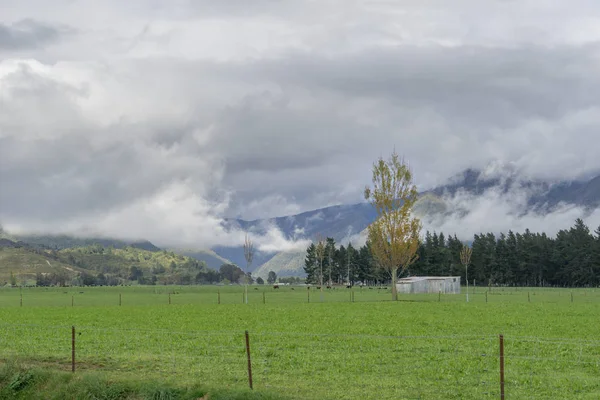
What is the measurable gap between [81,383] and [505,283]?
627 ft

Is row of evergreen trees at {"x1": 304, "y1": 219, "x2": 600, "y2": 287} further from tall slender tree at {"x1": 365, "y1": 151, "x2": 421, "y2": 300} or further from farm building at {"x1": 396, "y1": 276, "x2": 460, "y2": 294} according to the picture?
tall slender tree at {"x1": 365, "y1": 151, "x2": 421, "y2": 300}

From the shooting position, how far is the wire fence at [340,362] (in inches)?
745

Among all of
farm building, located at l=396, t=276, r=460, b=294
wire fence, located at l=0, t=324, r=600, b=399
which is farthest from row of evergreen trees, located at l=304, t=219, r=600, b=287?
wire fence, located at l=0, t=324, r=600, b=399

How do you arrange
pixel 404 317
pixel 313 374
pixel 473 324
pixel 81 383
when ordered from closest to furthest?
pixel 81 383
pixel 313 374
pixel 473 324
pixel 404 317

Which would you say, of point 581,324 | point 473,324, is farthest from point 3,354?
point 581,324

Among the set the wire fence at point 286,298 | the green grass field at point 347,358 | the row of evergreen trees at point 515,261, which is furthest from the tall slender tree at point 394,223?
the row of evergreen trees at point 515,261

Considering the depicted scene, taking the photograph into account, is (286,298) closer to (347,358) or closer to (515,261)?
(347,358)

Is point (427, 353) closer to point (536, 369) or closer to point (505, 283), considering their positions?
point (536, 369)

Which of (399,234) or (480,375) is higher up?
(399,234)

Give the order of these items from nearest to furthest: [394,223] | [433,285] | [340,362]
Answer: [340,362]
[394,223]
[433,285]

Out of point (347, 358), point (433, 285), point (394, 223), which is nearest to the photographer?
point (347, 358)

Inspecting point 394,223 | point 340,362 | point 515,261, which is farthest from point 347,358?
point 515,261

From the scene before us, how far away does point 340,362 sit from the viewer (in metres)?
23.3

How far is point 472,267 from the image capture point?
629 feet
